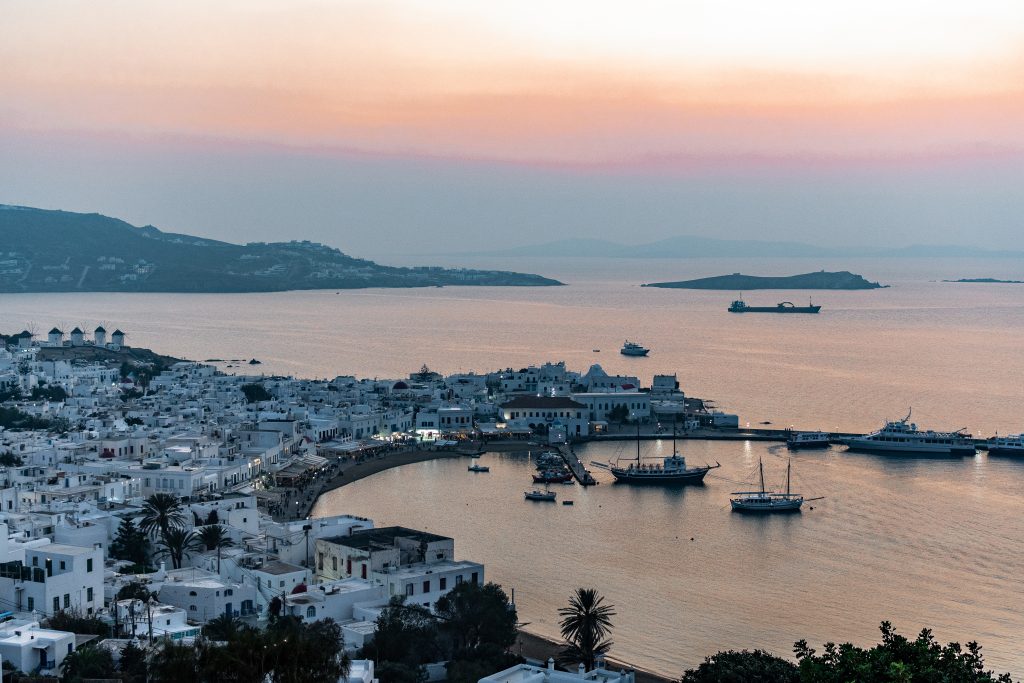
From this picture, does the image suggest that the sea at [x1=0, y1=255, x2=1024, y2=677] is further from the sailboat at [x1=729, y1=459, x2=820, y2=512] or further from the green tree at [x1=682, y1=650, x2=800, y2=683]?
the green tree at [x1=682, y1=650, x2=800, y2=683]

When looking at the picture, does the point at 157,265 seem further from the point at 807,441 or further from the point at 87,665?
the point at 87,665

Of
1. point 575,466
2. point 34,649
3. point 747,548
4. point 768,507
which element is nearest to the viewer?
point 34,649

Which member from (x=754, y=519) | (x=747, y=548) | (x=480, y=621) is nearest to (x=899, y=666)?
(x=480, y=621)

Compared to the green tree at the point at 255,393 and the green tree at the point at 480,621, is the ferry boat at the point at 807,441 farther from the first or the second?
the green tree at the point at 480,621

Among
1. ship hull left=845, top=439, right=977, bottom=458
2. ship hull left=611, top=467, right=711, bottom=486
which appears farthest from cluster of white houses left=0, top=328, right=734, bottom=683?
ship hull left=611, top=467, right=711, bottom=486

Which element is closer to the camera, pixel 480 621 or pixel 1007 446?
pixel 480 621

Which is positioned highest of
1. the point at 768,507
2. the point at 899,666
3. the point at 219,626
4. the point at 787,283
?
the point at 787,283
